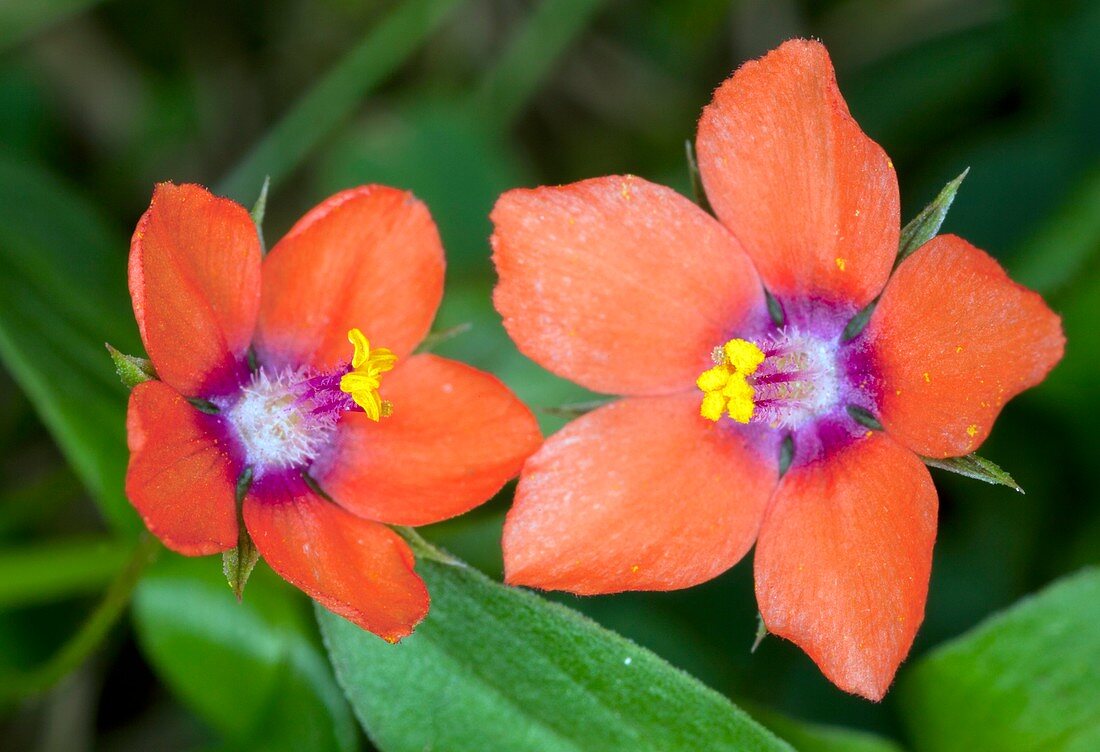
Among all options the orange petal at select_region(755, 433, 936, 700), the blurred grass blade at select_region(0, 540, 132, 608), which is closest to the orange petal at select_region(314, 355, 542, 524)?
the orange petal at select_region(755, 433, 936, 700)

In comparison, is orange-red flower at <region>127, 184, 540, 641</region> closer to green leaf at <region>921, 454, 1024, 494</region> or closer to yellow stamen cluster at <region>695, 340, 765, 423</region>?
yellow stamen cluster at <region>695, 340, 765, 423</region>

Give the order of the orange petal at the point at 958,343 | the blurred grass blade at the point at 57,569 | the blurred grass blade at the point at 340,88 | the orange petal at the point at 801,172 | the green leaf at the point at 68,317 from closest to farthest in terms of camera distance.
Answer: the orange petal at the point at 958,343, the orange petal at the point at 801,172, the green leaf at the point at 68,317, the blurred grass blade at the point at 57,569, the blurred grass blade at the point at 340,88

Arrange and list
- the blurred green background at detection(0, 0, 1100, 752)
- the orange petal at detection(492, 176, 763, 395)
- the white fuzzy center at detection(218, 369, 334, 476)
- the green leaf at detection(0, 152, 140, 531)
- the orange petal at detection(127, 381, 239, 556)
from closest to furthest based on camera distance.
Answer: the orange petal at detection(127, 381, 239, 556)
the orange petal at detection(492, 176, 763, 395)
the white fuzzy center at detection(218, 369, 334, 476)
the green leaf at detection(0, 152, 140, 531)
the blurred green background at detection(0, 0, 1100, 752)

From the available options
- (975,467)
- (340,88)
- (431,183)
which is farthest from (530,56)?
(975,467)

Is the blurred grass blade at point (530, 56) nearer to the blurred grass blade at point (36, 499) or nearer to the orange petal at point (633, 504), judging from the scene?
the blurred grass blade at point (36, 499)

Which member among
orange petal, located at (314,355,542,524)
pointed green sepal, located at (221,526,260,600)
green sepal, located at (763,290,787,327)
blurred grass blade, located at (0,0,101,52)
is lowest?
green sepal, located at (763,290,787,327)

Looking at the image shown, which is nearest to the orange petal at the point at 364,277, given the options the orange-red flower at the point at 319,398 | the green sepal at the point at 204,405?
the orange-red flower at the point at 319,398

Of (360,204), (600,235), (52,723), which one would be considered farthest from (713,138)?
(52,723)

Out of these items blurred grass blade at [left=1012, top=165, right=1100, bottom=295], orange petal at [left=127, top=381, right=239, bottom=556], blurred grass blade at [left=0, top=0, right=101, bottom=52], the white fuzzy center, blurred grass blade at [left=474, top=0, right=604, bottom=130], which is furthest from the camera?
blurred grass blade at [left=474, top=0, right=604, bottom=130]

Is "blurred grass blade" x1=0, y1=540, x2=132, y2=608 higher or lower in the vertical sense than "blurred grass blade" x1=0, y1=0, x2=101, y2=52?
lower
